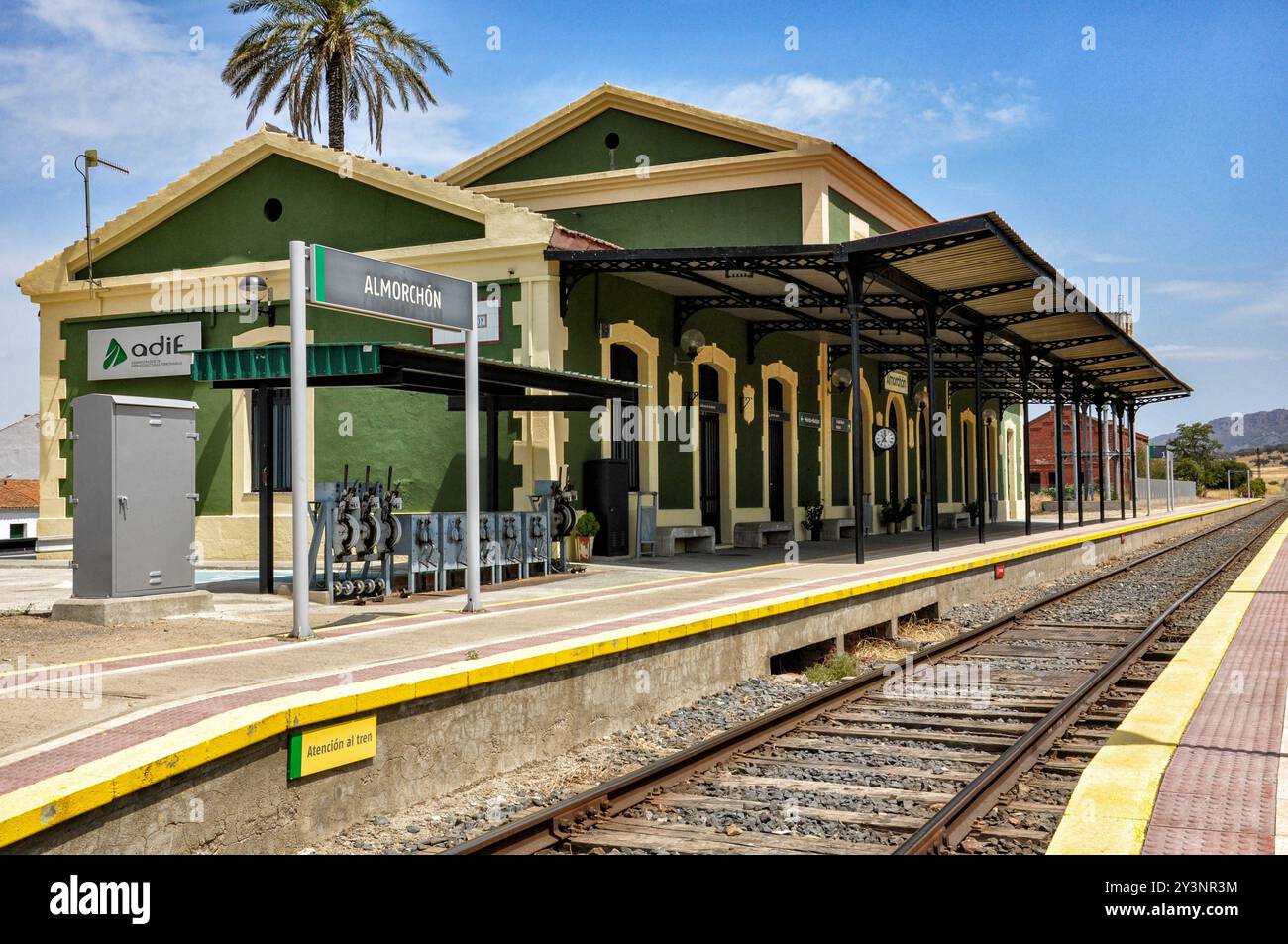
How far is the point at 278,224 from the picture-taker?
822 inches

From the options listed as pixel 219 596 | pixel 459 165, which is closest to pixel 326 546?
pixel 219 596

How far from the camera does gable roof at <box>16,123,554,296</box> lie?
61.9 feet

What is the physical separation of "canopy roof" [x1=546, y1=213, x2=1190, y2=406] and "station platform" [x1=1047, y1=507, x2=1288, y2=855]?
867cm

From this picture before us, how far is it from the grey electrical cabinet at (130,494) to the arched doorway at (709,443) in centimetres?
1331

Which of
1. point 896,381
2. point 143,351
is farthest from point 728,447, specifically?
point 143,351

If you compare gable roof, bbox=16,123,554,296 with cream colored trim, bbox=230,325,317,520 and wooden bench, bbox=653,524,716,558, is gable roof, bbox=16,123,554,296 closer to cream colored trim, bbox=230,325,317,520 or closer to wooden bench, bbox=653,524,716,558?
cream colored trim, bbox=230,325,317,520

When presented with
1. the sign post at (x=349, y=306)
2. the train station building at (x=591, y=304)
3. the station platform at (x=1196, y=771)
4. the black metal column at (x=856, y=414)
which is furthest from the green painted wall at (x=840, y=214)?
the station platform at (x=1196, y=771)

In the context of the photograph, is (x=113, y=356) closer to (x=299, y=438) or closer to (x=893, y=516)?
(x=299, y=438)

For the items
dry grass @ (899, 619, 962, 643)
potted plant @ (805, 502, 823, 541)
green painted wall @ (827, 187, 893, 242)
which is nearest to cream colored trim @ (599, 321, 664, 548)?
green painted wall @ (827, 187, 893, 242)

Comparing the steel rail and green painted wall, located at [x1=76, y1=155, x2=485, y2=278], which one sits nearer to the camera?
the steel rail

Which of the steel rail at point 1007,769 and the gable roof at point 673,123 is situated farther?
the gable roof at point 673,123

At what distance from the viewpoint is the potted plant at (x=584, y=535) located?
1805 centimetres

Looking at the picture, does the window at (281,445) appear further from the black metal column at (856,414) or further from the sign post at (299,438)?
the sign post at (299,438)
